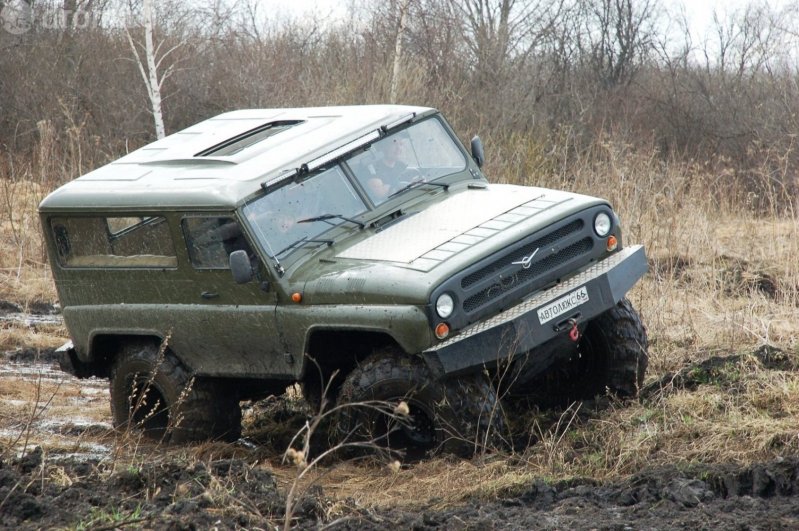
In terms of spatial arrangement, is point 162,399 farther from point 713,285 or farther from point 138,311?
point 713,285

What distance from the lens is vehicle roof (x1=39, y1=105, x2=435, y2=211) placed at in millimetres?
6277

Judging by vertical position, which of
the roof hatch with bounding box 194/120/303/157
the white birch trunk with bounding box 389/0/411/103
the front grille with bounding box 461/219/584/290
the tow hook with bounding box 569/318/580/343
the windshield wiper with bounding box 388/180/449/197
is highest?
the white birch trunk with bounding box 389/0/411/103

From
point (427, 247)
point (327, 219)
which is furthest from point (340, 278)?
Result: point (327, 219)

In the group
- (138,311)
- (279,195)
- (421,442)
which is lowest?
(421,442)

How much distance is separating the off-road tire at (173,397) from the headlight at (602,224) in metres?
2.46

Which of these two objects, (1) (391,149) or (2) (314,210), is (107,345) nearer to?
(2) (314,210)

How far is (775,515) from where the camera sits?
4379 millimetres

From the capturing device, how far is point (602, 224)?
6238 millimetres

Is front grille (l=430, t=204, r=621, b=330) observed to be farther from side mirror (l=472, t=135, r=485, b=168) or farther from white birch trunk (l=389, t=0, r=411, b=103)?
white birch trunk (l=389, t=0, r=411, b=103)

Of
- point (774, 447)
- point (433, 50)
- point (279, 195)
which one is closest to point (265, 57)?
point (433, 50)

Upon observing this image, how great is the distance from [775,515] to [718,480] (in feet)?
2.14

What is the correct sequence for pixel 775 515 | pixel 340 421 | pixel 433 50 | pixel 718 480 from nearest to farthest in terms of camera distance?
1. pixel 775 515
2. pixel 718 480
3. pixel 340 421
4. pixel 433 50

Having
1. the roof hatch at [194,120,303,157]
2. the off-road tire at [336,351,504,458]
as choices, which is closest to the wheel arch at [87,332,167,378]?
the roof hatch at [194,120,303,157]

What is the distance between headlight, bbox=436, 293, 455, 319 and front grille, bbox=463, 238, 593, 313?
107 millimetres
